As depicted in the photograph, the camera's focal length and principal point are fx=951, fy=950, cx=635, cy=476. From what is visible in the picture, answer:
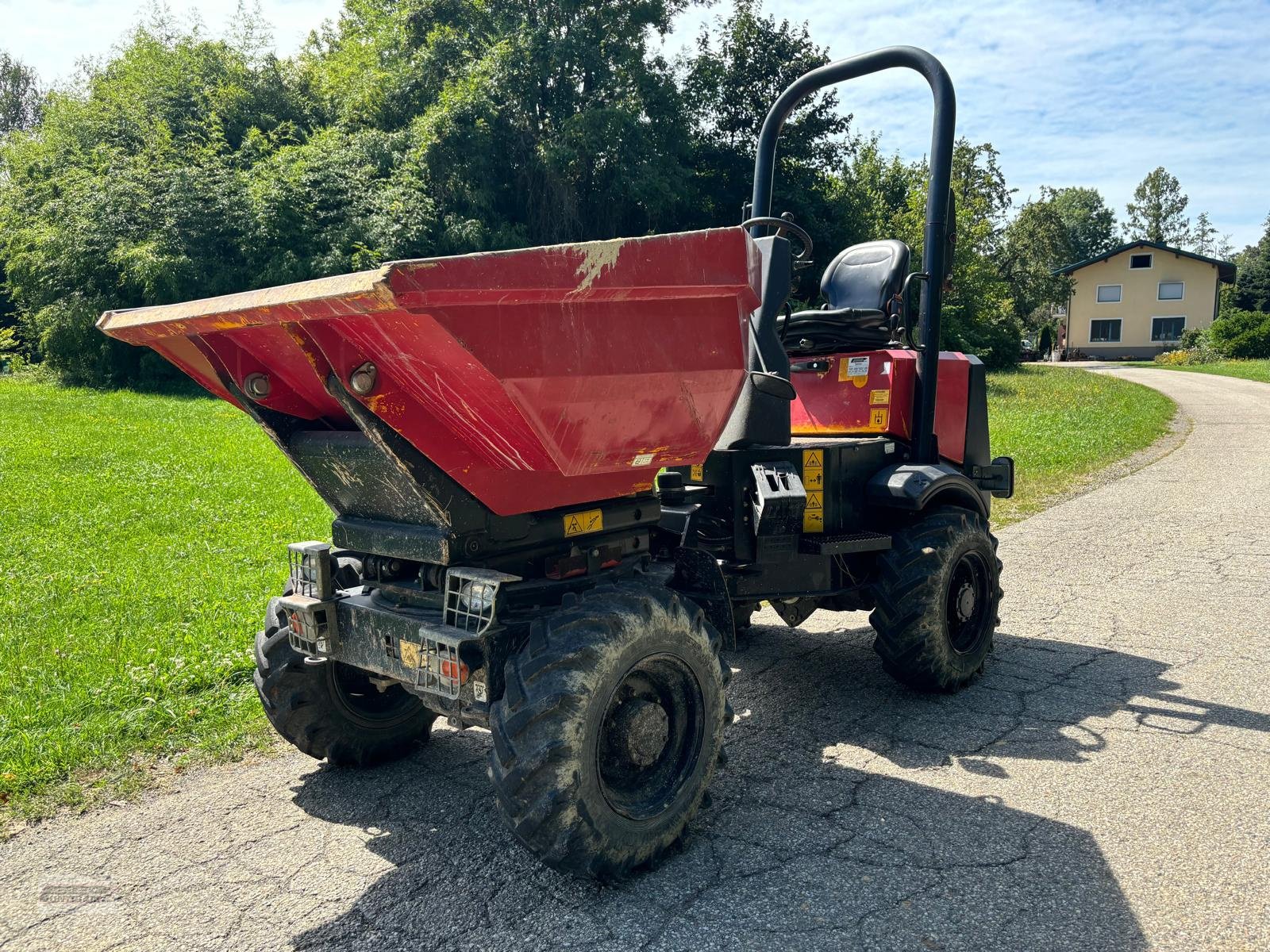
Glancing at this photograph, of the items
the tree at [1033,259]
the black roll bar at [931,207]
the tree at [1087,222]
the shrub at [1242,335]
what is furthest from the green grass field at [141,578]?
the tree at [1087,222]

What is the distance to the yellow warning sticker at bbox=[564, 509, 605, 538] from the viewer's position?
3289mm

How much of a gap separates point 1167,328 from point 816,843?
197ft

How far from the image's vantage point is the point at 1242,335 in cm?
4050

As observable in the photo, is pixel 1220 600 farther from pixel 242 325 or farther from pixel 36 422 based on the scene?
pixel 36 422

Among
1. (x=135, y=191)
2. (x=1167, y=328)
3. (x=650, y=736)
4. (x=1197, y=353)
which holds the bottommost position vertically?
(x=650, y=736)

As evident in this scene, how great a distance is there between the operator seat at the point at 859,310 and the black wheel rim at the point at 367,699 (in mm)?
2417

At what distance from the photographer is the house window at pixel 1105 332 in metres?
55.7

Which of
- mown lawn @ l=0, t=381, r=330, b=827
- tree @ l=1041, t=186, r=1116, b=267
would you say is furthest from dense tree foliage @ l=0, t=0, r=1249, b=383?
tree @ l=1041, t=186, r=1116, b=267

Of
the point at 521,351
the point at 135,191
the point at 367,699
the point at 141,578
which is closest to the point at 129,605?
the point at 141,578

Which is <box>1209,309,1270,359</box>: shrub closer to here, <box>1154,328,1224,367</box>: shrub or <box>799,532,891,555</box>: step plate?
<box>1154,328,1224,367</box>: shrub

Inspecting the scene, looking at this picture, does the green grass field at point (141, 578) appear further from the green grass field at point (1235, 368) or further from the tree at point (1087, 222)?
the tree at point (1087, 222)

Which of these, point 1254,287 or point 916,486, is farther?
point 1254,287

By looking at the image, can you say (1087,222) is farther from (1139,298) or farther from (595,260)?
(595,260)

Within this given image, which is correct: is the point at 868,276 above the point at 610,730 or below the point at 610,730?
above
